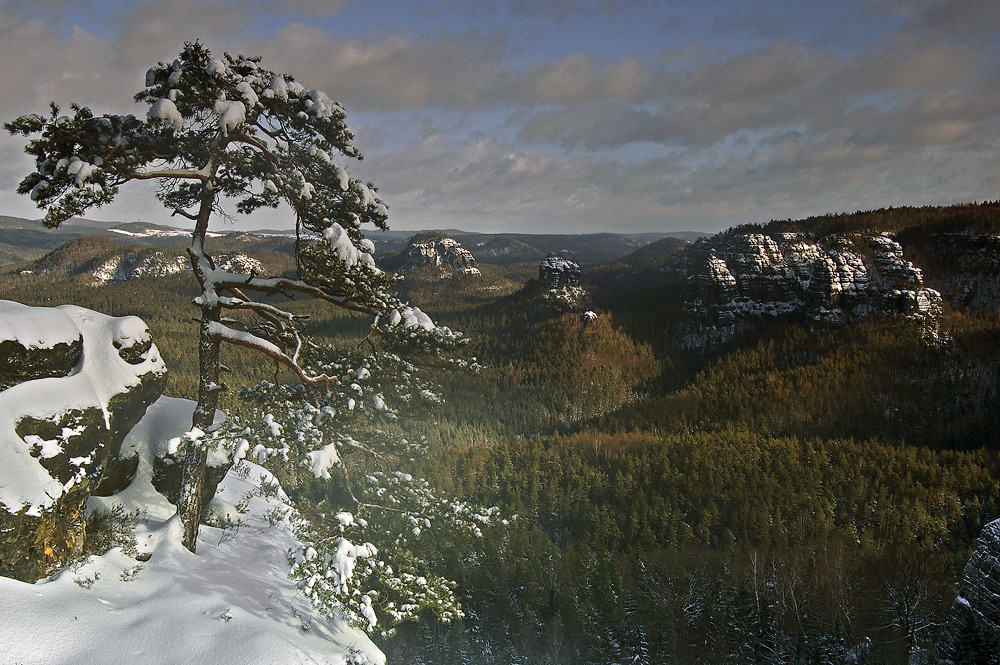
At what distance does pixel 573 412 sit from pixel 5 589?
15067cm

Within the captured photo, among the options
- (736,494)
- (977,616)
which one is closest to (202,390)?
(977,616)

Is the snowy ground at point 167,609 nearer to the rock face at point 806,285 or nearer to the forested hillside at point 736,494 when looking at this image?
the forested hillside at point 736,494

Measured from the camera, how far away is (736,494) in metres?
82.1

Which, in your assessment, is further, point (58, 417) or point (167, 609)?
point (58, 417)

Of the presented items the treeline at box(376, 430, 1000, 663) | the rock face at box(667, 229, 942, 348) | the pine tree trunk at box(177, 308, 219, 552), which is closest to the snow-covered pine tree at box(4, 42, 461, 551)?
the pine tree trunk at box(177, 308, 219, 552)

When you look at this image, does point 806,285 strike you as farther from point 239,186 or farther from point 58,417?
point 58,417

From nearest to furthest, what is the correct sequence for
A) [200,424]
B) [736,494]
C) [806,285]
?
[200,424], [736,494], [806,285]

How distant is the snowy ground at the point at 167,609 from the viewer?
7.82m

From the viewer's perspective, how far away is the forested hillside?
5928cm

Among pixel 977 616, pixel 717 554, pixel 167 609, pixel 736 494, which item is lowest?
pixel 717 554

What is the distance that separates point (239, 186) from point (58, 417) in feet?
21.8

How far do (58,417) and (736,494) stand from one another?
88523 mm

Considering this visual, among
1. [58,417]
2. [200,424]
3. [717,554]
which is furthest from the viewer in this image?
[717,554]

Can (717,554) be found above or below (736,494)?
below
